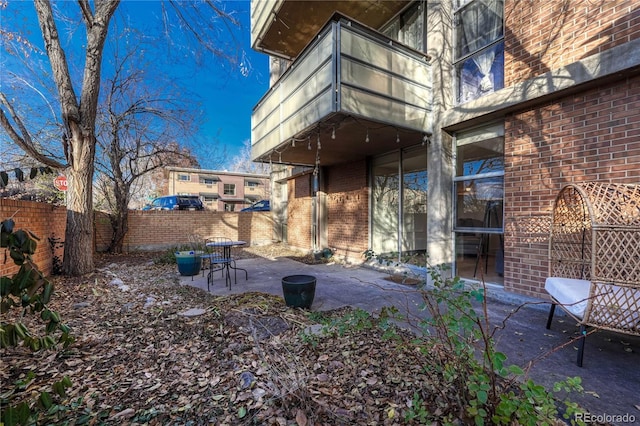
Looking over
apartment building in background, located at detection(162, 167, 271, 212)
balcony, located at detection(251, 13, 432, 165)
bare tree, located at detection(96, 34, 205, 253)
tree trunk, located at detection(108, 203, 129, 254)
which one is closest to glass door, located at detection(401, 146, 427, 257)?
balcony, located at detection(251, 13, 432, 165)

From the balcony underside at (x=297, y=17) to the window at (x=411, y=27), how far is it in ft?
0.59

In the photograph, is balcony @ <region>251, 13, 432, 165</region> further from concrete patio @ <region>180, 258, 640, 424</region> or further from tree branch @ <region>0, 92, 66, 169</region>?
tree branch @ <region>0, 92, 66, 169</region>

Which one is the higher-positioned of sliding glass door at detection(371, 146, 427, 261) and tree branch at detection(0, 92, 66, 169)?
tree branch at detection(0, 92, 66, 169)

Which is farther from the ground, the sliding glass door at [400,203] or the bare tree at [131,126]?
the bare tree at [131,126]

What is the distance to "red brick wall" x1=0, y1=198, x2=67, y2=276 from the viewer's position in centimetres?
434

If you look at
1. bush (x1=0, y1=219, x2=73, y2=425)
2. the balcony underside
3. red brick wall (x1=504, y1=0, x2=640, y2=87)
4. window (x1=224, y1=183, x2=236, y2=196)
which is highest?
the balcony underside

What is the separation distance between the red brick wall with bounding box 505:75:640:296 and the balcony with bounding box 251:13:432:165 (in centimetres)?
175

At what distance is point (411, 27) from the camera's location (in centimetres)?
623

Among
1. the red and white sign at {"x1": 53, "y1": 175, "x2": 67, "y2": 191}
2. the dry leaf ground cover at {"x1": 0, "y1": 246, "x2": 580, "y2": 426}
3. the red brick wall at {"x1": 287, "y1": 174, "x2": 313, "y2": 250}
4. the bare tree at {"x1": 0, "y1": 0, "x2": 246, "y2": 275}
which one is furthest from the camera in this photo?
the red brick wall at {"x1": 287, "y1": 174, "x2": 313, "y2": 250}

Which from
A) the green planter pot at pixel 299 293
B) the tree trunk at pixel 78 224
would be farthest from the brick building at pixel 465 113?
the tree trunk at pixel 78 224

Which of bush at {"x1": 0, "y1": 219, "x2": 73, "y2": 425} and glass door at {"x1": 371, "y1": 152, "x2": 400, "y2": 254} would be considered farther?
glass door at {"x1": 371, "y1": 152, "x2": 400, "y2": 254}

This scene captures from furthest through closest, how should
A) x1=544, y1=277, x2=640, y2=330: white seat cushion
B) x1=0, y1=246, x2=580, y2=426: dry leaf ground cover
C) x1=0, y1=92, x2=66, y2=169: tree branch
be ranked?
x1=0, y1=92, x2=66, y2=169: tree branch
x1=544, y1=277, x2=640, y2=330: white seat cushion
x1=0, y1=246, x2=580, y2=426: dry leaf ground cover

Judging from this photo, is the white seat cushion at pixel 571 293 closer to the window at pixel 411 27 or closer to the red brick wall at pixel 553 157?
the red brick wall at pixel 553 157

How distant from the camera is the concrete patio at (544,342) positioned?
2045mm
